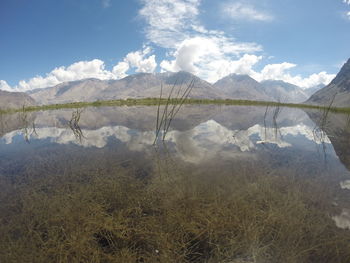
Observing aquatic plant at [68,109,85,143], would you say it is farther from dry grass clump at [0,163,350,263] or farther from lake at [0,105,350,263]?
dry grass clump at [0,163,350,263]

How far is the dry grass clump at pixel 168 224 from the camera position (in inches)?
113

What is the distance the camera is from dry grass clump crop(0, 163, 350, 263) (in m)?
2.86

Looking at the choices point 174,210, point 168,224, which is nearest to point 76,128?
point 174,210

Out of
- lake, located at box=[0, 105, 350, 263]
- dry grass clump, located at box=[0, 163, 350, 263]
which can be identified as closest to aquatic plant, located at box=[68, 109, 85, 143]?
lake, located at box=[0, 105, 350, 263]

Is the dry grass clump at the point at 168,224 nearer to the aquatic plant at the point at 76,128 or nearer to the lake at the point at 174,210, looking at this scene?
the lake at the point at 174,210

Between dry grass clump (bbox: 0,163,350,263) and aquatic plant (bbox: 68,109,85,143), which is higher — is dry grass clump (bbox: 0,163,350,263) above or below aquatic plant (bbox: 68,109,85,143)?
below

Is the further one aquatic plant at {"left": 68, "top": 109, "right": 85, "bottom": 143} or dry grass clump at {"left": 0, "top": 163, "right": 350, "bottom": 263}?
aquatic plant at {"left": 68, "top": 109, "right": 85, "bottom": 143}

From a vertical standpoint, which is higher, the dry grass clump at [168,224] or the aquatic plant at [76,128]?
the aquatic plant at [76,128]

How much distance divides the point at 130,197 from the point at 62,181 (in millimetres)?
2743

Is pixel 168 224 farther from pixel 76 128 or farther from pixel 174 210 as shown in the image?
pixel 76 128

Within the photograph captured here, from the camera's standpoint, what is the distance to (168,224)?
10.9 ft

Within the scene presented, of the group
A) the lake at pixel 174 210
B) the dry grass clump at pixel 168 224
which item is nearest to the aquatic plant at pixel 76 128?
the lake at pixel 174 210

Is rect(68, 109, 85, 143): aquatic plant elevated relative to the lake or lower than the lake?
elevated

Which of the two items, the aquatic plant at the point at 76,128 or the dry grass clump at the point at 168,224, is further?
the aquatic plant at the point at 76,128
